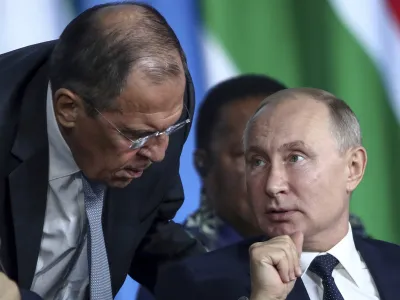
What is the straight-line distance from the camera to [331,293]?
5.00 ft

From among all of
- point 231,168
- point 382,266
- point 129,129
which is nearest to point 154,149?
point 129,129

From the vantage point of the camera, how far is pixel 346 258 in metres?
1.61

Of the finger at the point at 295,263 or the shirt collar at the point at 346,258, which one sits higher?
the finger at the point at 295,263

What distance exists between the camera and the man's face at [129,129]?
1.51m

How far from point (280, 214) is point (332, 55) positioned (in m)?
1.06

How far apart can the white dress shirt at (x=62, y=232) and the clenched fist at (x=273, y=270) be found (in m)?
0.36

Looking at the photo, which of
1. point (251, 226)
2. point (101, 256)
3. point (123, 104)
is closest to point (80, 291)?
point (101, 256)

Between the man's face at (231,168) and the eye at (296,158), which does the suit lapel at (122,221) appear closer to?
the eye at (296,158)

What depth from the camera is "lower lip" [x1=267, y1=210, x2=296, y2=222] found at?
5.05 feet

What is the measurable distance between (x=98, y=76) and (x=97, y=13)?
0.12 metres

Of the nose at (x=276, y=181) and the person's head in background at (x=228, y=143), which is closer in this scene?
the nose at (x=276, y=181)

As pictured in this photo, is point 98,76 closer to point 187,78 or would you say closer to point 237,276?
point 187,78

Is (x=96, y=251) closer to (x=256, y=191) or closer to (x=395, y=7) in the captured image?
(x=256, y=191)

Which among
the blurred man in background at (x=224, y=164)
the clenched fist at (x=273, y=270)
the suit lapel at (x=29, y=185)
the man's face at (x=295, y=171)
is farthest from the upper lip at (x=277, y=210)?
the blurred man in background at (x=224, y=164)
